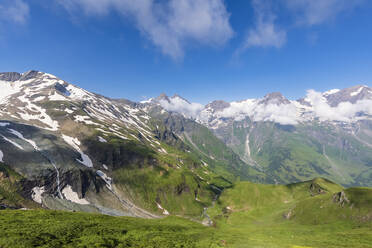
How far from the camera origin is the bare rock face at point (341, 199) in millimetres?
127912

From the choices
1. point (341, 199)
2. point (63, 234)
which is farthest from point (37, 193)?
point (341, 199)

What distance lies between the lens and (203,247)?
4984cm

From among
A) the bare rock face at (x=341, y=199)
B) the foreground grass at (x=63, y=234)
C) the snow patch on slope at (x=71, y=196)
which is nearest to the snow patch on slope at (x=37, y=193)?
the snow patch on slope at (x=71, y=196)

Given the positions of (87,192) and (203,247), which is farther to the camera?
(87,192)

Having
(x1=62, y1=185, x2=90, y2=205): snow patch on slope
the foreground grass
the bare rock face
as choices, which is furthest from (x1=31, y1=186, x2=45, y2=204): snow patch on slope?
the bare rock face

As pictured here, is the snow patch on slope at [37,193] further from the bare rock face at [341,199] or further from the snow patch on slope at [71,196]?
the bare rock face at [341,199]

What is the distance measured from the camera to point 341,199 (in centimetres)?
13150

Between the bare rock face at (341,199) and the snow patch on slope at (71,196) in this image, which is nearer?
the bare rock face at (341,199)

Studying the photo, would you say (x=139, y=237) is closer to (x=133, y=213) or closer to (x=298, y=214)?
(x=298, y=214)

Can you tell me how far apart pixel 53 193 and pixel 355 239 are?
218 metres

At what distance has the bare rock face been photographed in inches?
5036

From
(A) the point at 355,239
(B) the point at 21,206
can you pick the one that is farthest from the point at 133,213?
(A) the point at 355,239

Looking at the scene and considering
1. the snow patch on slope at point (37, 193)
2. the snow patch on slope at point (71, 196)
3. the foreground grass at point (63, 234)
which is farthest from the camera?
the snow patch on slope at point (71, 196)

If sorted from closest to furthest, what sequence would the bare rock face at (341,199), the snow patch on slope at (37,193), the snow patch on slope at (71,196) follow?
the bare rock face at (341,199) < the snow patch on slope at (37,193) < the snow patch on slope at (71,196)
